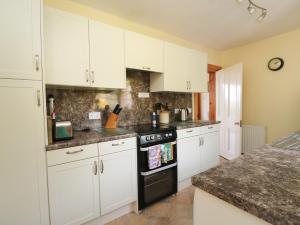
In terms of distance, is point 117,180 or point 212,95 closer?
point 117,180

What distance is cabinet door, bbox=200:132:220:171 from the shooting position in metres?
2.66

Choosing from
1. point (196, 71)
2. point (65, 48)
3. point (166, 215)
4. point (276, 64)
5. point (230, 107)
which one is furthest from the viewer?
point (230, 107)

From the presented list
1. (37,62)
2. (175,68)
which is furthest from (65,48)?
(175,68)

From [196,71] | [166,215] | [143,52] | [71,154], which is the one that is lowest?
[166,215]

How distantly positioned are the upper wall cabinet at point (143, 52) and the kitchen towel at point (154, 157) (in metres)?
1.04

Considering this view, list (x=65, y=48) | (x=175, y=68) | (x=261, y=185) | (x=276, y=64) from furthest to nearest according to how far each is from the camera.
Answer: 1. (x=276, y=64)
2. (x=175, y=68)
3. (x=65, y=48)
4. (x=261, y=185)

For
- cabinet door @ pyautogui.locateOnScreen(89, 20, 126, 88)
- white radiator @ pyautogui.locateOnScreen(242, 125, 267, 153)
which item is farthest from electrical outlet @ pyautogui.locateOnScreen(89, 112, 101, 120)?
white radiator @ pyautogui.locateOnScreen(242, 125, 267, 153)

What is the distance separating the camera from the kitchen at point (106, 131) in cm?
101

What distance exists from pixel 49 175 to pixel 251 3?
9.02ft

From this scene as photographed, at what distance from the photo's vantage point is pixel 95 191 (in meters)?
1.59

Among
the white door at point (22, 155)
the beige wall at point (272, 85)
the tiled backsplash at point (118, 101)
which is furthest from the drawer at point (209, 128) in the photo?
the white door at point (22, 155)

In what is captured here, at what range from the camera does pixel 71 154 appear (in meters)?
1.45

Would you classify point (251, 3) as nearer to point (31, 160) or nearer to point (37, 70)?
point (37, 70)

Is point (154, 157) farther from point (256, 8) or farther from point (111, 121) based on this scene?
point (256, 8)
